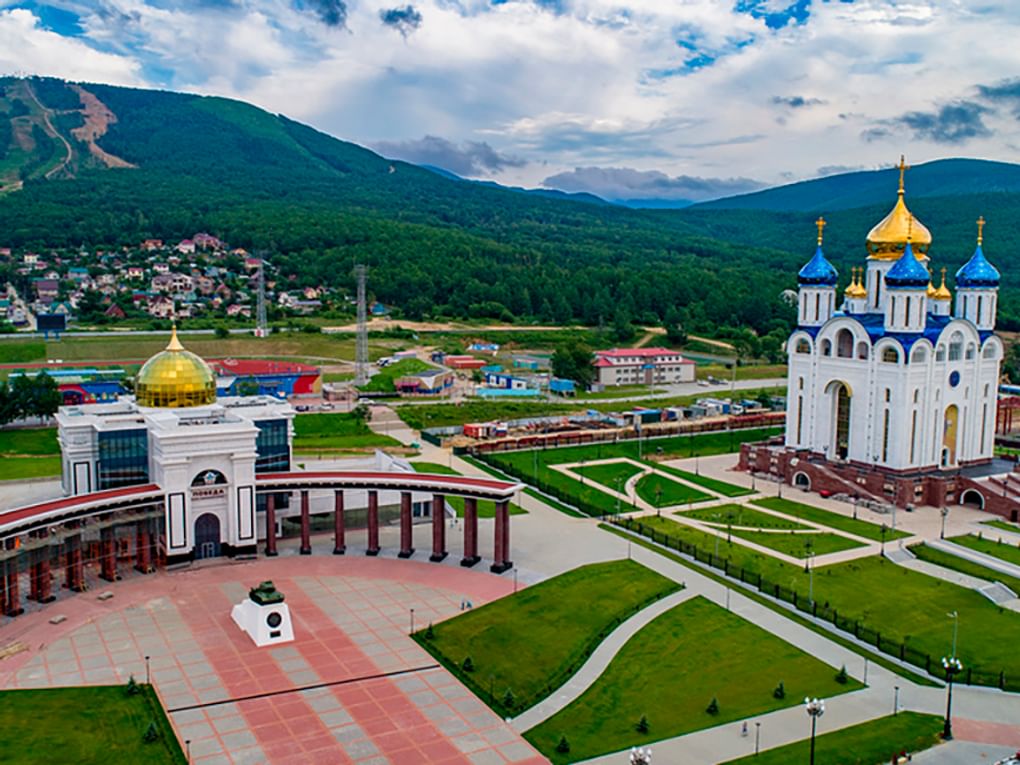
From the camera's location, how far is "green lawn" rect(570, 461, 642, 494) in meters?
54.0

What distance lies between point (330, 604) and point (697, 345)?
8731cm

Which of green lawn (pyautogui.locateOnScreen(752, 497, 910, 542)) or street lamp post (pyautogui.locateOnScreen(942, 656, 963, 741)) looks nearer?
street lamp post (pyautogui.locateOnScreen(942, 656, 963, 741))

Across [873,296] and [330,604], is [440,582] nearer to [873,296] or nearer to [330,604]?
[330,604]

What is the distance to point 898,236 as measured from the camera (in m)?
54.0

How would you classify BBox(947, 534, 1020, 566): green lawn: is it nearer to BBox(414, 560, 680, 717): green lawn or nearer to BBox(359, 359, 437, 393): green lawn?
BBox(414, 560, 680, 717): green lawn

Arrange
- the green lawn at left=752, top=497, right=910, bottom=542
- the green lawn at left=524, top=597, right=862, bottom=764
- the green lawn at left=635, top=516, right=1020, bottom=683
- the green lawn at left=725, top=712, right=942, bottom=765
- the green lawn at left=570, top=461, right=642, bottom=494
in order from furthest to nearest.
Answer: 1. the green lawn at left=570, top=461, right=642, bottom=494
2. the green lawn at left=752, top=497, right=910, bottom=542
3. the green lawn at left=635, top=516, right=1020, bottom=683
4. the green lawn at left=524, top=597, right=862, bottom=764
5. the green lawn at left=725, top=712, right=942, bottom=765

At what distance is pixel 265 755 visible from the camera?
23922 millimetres

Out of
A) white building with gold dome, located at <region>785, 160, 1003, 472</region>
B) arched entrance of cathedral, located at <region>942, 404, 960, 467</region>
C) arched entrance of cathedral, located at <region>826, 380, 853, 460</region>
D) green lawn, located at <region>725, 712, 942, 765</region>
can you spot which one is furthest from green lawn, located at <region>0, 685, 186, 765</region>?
arched entrance of cathedral, located at <region>942, 404, 960, 467</region>

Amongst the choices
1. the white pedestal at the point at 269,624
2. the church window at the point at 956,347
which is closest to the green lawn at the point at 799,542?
the church window at the point at 956,347

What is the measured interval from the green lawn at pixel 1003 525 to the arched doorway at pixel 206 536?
119 ft

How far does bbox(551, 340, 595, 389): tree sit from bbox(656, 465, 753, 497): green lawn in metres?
29.9

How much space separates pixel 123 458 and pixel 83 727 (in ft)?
56.0

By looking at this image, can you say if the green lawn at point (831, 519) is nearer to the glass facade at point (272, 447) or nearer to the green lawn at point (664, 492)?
the green lawn at point (664, 492)

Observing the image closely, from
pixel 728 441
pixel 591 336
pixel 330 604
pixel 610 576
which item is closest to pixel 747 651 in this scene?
pixel 610 576
